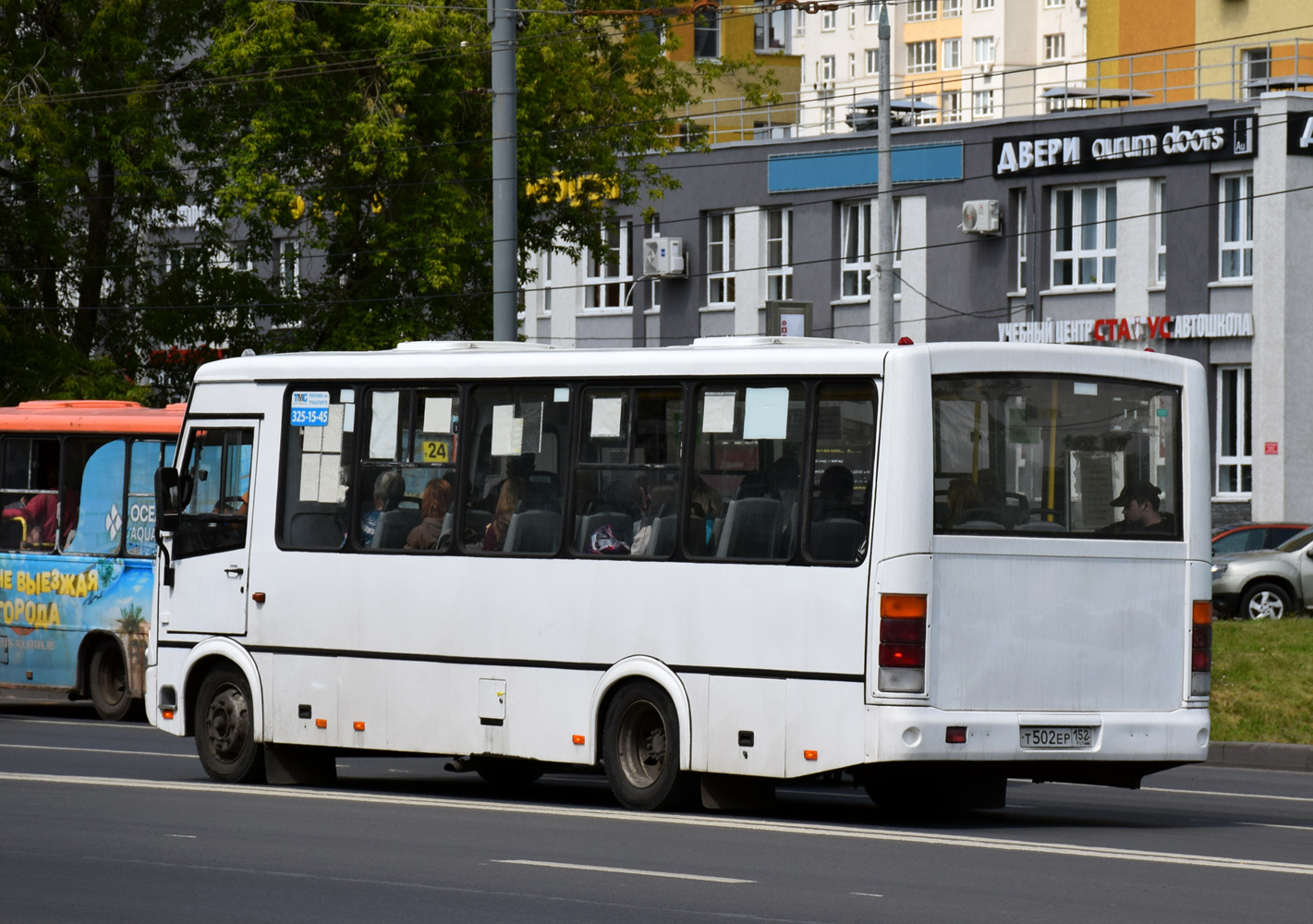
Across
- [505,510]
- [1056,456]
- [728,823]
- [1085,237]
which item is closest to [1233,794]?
[1056,456]

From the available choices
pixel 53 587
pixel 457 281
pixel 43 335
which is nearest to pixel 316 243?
pixel 457 281

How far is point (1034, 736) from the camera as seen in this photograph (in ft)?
39.9

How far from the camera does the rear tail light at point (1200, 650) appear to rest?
1272cm

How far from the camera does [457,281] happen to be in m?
34.5

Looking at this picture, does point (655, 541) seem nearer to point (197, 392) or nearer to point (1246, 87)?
point (197, 392)

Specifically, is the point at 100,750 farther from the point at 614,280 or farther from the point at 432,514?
the point at 614,280

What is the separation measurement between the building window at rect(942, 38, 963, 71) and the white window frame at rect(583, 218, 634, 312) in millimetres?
57390

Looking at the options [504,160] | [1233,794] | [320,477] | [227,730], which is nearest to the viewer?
[320,477]

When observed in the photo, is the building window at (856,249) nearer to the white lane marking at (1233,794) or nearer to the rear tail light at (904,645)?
the white lane marking at (1233,794)

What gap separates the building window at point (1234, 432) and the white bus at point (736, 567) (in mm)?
29822

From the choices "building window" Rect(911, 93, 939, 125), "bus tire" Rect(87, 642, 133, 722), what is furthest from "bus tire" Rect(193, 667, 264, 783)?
"building window" Rect(911, 93, 939, 125)

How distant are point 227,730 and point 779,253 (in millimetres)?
35474

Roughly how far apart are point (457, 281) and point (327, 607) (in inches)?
795

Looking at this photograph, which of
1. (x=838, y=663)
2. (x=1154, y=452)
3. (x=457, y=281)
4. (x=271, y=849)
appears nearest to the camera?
(x=271, y=849)
